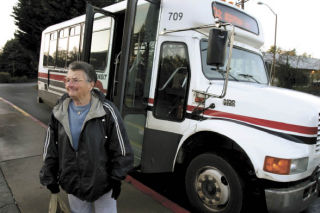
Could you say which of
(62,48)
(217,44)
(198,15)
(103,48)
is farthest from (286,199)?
(62,48)

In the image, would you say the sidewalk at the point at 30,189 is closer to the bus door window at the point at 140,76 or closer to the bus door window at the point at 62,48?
the bus door window at the point at 140,76

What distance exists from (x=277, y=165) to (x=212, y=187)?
885 mm

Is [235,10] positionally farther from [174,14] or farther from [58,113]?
[58,113]

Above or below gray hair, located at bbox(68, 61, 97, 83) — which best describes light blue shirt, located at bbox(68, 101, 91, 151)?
below

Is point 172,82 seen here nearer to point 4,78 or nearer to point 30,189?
point 30,189

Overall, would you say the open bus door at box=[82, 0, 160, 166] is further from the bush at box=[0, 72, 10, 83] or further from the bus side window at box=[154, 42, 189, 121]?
the bush at box=[0, 72, 10, 83]

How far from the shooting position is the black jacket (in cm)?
195

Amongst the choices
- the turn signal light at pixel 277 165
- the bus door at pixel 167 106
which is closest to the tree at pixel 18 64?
the bus door at pixel 167 106

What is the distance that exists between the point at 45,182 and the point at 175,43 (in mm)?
2517

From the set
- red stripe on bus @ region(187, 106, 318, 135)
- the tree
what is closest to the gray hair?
red stripe on bus @ region(187, 106, 318, 135)

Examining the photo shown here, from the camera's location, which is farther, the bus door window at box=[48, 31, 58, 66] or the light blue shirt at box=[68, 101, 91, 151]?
the bus door window at box=[48, 31, 58, 66]

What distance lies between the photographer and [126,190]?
12.3 ft

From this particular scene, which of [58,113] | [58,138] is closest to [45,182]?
[58,138]

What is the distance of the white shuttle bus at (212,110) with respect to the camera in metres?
2.79
